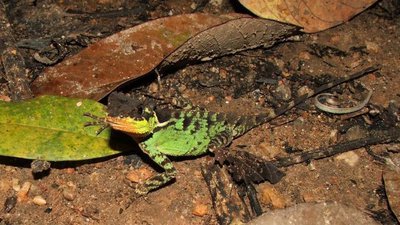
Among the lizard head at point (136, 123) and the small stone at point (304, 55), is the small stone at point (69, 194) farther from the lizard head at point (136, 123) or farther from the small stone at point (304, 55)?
the small stone at point (304, 55)

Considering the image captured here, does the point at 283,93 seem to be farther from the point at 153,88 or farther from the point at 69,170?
the point at 69,170

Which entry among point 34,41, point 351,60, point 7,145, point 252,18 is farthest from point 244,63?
point 7,145

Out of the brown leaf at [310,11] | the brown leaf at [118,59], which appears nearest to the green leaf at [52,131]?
→ the brown leaf at [118,59]

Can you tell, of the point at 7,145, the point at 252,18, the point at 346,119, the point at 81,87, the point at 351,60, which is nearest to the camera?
the point at 7,145

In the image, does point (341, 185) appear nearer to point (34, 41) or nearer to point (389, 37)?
point (389, 37)

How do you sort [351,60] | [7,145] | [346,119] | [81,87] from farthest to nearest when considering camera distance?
[351,60] < [346,119] < [81,87] < [7,145]

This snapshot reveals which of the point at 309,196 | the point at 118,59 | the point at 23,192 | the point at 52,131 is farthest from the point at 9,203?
the point at 309,196

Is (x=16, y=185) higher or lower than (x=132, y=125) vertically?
lower

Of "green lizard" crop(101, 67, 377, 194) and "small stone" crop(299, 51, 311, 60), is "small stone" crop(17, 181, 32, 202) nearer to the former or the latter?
"green lizard" crop(101, 67, 377, 194)
